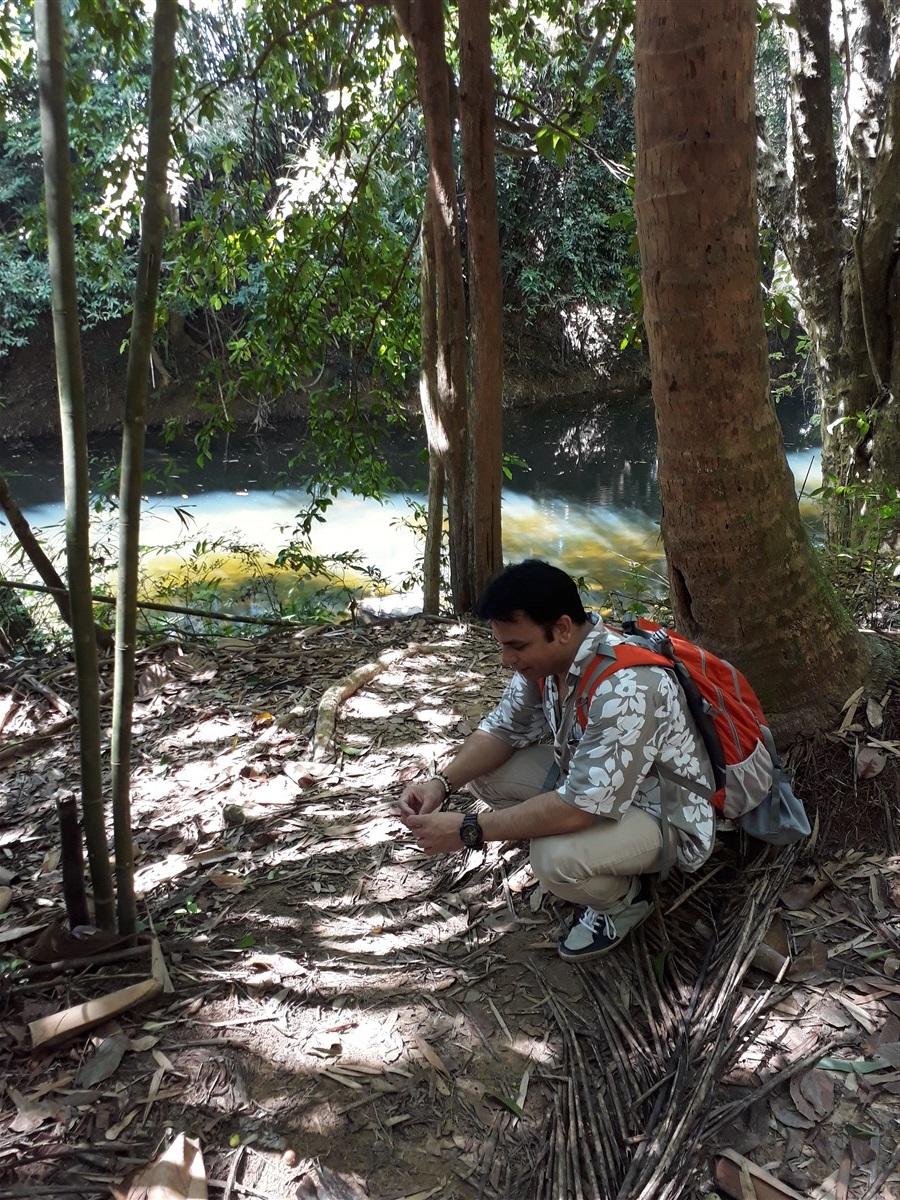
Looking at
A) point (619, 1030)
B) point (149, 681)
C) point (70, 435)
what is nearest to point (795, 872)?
point (619, 1030)

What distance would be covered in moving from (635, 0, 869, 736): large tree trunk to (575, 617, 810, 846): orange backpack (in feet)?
1.31

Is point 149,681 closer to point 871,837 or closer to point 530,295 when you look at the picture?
point 871,837

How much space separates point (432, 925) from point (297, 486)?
41.5 feet

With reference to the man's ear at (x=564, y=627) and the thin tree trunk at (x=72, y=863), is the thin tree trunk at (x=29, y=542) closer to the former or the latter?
the thin tree trunk at (x=72, y=863)

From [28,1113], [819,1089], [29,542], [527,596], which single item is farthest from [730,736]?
[29,542]

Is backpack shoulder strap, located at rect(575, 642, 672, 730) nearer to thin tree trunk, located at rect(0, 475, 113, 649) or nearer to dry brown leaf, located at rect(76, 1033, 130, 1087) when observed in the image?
dry brown leaf, located at rect(76, 1033, 130, 1087)

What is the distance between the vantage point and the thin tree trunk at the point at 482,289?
4.68 meters

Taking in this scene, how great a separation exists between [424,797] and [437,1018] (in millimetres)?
598

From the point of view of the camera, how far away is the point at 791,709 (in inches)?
108

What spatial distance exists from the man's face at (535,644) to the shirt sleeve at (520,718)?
1.08 feet

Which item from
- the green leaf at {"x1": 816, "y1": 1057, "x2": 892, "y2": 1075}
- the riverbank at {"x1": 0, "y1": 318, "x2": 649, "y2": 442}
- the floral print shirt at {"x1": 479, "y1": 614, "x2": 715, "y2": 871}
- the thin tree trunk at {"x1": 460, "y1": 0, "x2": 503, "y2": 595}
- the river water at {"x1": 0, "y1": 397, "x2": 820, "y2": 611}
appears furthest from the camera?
the riverbank at {"x1": 0, "y1": 318, "x2": 649, "y2": 442}

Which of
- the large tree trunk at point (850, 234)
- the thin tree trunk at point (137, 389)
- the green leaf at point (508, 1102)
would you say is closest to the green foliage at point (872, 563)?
the large tree trunk at point (850, 234)

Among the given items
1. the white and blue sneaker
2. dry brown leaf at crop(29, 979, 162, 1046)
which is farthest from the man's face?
dry brown leaf at crop(29, 979, 162, 1046)

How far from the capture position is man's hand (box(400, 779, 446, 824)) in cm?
249
